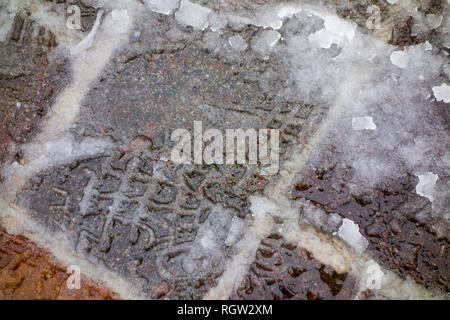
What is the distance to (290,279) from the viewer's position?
1.41 meters

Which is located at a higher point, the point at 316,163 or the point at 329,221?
the point at 316,163

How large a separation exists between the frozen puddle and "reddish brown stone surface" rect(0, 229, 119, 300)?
0.04m

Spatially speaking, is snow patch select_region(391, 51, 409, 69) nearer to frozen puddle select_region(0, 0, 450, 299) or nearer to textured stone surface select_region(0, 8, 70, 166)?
frozen puddle select_region(0, 0, 450, 299)

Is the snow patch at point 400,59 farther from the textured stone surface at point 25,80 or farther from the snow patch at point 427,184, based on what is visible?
the textured stone surface at point 25,80

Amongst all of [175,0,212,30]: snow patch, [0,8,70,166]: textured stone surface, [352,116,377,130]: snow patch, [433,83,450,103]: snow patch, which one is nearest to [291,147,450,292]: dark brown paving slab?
[352,116,377,130]: snow patch

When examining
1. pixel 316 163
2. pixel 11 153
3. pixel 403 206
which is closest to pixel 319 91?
pixel 316 163

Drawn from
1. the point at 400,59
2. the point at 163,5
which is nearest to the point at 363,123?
the point at 400,59

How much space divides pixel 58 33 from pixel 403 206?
150cm

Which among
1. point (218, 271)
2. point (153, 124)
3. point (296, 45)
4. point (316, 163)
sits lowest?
point (218, 271)

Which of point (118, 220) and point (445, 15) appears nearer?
point (118, 220)

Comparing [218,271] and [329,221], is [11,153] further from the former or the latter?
[329,221]

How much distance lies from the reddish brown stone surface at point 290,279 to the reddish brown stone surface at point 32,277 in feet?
1.64

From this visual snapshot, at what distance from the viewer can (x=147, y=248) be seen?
4.68ft

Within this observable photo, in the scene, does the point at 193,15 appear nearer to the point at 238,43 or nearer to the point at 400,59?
the point at 238,43
